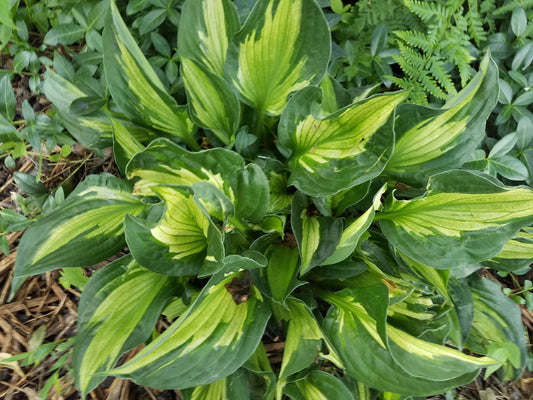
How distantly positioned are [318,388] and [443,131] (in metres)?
0.68

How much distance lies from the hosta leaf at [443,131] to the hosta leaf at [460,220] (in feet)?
0.35

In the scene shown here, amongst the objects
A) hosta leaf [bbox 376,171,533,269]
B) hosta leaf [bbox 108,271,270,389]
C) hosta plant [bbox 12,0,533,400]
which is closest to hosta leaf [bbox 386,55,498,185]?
hosta plant [bbox 12,0,533,400]

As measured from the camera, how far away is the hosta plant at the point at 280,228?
2.95ft

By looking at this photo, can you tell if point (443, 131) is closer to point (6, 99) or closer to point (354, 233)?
point (354, 233)

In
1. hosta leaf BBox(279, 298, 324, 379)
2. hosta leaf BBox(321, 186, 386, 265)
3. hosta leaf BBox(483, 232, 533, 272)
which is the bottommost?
hosta leaf BBox(483, 232, 533, 272)

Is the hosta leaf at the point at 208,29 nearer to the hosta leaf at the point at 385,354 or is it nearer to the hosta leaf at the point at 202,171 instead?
the hosta leaf at the point at 202,171

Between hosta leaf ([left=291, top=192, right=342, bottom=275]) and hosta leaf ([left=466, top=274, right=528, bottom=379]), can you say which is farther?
hosta leaf ([left=466, top=274, right=528, bottom=379])

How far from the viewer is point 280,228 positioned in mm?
1008

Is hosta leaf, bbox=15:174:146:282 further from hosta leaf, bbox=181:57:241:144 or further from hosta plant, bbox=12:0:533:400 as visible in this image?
hosta leaf, bbox=181:57:241:144

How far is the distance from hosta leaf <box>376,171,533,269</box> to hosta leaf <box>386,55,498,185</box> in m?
0.11

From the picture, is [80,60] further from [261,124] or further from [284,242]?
[284,242]

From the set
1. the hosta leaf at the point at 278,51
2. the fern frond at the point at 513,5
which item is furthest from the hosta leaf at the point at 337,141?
the fern frond at the point at 513,5

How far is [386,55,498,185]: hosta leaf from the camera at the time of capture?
3.07 feet

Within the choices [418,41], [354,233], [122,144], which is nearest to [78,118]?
[122,144]
